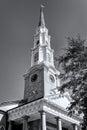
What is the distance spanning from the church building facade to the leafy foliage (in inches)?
249

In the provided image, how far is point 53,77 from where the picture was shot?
36.4 meters

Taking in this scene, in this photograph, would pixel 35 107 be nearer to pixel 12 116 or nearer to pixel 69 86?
pixel 12 116

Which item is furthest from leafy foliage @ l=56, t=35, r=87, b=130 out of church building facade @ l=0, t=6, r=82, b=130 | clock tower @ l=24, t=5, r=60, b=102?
clock tower @ l=24, t=5, r=60, b=102

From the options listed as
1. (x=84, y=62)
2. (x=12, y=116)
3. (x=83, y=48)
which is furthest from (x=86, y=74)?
(x=12, y=116)

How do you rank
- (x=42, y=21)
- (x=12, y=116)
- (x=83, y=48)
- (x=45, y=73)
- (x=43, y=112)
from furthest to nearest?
1. (x=42, y=21)
2. (x=45, y=73)
3. (x=12, y=116)
4. (x=43, y=112)
5. (x=83, y=48)

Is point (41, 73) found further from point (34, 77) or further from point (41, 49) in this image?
point (41, 49)

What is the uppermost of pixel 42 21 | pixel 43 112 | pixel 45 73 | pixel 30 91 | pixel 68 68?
pixel 42 21

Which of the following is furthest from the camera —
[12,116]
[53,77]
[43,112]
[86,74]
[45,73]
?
[53,77]

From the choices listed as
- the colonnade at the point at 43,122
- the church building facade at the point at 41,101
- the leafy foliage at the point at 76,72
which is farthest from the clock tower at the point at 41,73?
the leafy foliage at the point at 76,72

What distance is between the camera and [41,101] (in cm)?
2448

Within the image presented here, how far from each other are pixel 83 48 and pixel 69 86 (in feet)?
11.0

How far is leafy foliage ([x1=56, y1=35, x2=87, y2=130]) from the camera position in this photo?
1457cm

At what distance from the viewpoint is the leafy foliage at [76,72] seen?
1457 centimetres

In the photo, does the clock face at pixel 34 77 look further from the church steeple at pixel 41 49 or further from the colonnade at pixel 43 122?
the colonnade at pixel 43 122
